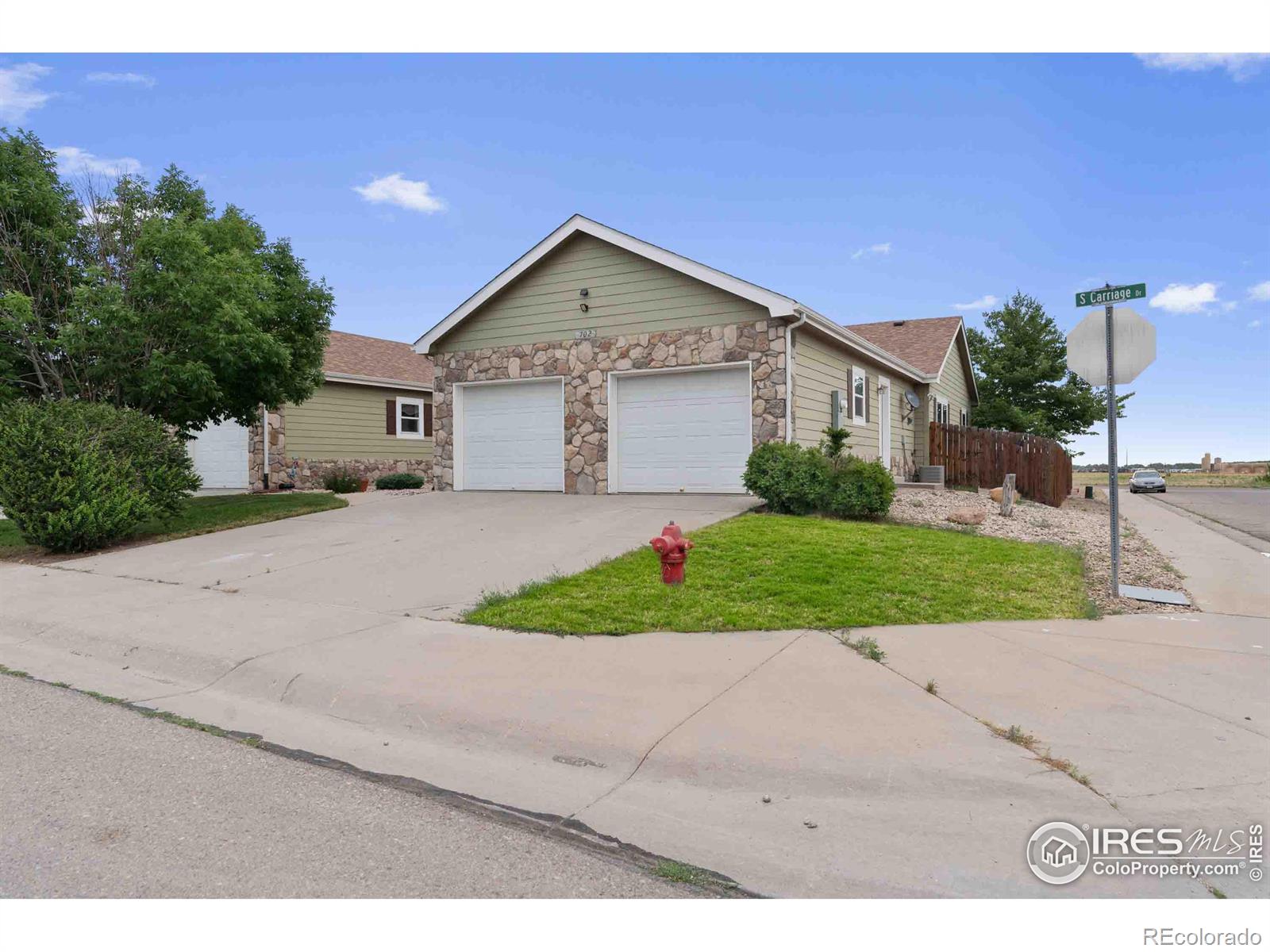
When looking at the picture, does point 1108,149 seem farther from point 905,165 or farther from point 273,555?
point 273,555

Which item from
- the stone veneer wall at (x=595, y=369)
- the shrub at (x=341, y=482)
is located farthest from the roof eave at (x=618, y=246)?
the shrub at (x=341, y=482)

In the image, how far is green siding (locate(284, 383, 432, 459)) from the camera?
20.9m

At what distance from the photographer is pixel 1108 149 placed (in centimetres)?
1069

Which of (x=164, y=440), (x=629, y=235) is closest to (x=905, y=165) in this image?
(x=629, y=235)

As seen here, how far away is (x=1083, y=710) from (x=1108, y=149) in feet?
31.2

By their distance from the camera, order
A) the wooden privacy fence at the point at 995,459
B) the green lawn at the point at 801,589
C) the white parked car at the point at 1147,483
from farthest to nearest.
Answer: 1. the white parked car at the point at 1147,483
2. the wooden privacy fence at the point at 995,459
3. the green lawn at the point at 801,589

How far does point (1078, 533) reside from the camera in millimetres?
12719

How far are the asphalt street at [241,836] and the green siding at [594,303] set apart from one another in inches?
432

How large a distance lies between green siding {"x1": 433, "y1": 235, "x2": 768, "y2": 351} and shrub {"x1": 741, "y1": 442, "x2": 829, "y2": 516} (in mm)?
2729

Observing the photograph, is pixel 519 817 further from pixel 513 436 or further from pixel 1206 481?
pixel 1206 481

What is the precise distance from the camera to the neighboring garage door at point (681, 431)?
13570mm

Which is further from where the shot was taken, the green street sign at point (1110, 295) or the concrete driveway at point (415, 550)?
the concrete driveway at point (415, 550)

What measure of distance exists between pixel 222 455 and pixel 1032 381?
30958 millimetres

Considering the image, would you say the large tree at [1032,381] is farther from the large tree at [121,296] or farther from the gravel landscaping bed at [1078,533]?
the large tree at [121,296]
